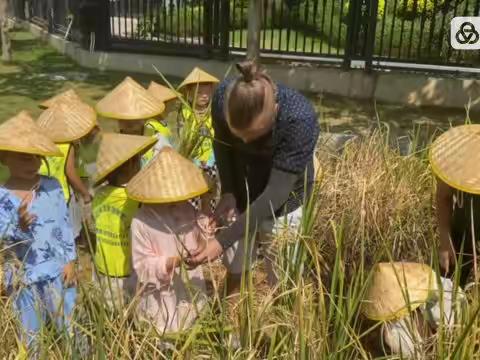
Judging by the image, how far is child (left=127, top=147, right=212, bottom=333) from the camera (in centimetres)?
194

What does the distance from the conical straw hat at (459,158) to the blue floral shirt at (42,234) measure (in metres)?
1.27

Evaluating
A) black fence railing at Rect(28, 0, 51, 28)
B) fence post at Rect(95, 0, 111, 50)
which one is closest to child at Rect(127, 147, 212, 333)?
fence post at Rect(95, 0, 111, 50)

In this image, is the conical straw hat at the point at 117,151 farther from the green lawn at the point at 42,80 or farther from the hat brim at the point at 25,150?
the green lawn at the point at 42,80

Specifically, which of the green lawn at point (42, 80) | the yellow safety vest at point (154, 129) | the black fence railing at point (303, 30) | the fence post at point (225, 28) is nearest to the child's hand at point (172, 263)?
the yellow safety vest at point (154, 129)

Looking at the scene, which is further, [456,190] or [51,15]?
[51,15]

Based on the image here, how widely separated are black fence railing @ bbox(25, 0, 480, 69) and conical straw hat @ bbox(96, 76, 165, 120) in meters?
4.10

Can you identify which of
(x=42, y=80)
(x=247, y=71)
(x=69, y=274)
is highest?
(x=247, y=71)

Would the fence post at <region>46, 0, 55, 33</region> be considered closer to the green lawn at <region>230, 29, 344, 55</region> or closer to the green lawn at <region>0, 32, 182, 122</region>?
the green lawn at <region>0, 32, 182, 122</region>

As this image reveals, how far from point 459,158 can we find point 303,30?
6320mm

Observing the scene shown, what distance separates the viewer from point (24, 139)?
213 centimetres

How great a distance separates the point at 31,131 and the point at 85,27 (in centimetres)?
718

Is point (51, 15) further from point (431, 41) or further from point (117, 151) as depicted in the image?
point (117, 151)

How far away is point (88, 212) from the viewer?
3160 mm

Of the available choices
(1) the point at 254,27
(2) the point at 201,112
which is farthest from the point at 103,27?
(2) the point at 201,112
